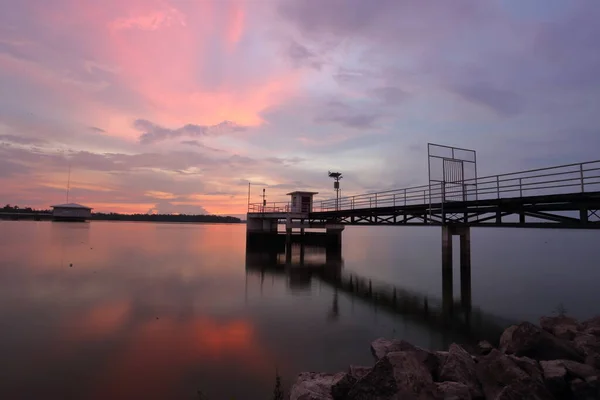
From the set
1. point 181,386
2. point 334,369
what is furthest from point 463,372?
point 181,386

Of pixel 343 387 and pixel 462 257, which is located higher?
pixel 462 257

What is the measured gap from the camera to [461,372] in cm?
675

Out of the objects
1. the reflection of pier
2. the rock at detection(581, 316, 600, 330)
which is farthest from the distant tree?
the rock at detection(581, 316, 600, 330)

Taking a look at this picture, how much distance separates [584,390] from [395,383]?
395 centimetres

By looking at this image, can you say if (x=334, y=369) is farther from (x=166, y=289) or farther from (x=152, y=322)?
(x=166, y=289)

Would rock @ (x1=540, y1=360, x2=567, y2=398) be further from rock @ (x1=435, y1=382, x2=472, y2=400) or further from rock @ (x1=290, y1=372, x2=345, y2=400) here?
rock @ (x1=290, y1=372, x2=345, y2=400)

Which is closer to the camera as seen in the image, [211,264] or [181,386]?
[181,386]

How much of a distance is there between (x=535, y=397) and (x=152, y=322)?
40.8 ft

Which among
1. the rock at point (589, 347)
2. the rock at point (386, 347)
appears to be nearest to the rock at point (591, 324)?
the rock at point (589, 347)

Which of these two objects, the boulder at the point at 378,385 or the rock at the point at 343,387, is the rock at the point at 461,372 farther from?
the rock at the point at 343,387

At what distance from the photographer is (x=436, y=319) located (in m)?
15.2

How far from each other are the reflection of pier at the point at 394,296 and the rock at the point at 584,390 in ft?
20.6

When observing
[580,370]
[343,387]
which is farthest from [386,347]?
[580,370]

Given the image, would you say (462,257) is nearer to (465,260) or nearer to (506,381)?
(465,260)
